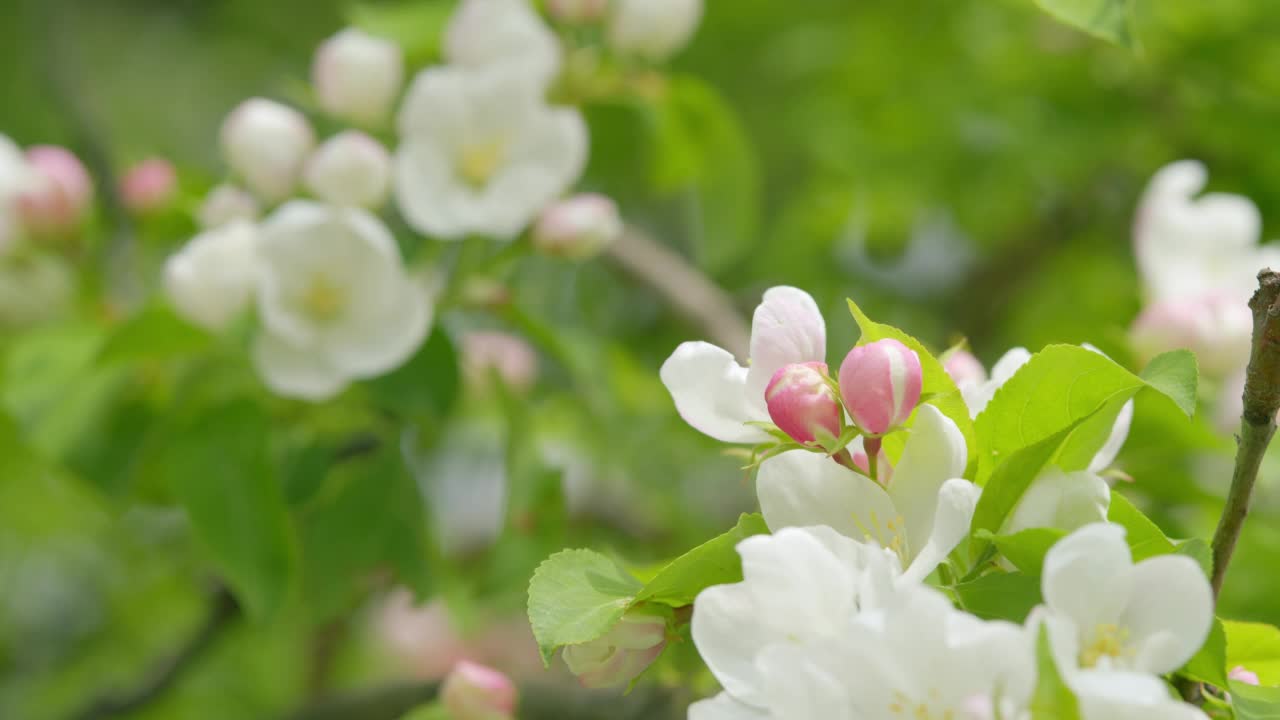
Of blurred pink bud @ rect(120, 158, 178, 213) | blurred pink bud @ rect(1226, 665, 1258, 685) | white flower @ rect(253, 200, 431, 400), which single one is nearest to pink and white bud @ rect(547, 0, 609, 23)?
white flower @ rect(253, 200, 431, 400)

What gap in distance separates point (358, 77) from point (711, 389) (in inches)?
30.9

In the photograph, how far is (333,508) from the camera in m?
1.44

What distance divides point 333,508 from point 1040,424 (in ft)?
2.99

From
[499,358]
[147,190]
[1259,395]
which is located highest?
[1259,395]

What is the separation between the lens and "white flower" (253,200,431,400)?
128cm

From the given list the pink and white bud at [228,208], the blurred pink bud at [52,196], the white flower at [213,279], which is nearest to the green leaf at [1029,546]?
the white flower at [213,279]

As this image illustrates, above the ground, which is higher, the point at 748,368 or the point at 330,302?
the point at 748,368

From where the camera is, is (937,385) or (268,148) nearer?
(937,385)

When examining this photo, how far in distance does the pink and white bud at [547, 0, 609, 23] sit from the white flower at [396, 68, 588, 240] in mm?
150

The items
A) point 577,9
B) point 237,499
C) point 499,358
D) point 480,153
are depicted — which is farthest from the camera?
point 499,358

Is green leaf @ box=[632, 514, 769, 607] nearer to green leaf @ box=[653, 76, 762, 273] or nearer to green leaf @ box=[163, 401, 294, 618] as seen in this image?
green leaf @ box=[163, 401, 294, 618]

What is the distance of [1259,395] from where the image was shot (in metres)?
0.63

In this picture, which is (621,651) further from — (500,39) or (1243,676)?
(500,39)

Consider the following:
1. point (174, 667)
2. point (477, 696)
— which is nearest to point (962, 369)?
point (477, 696)
